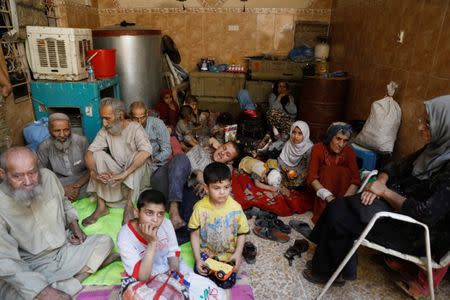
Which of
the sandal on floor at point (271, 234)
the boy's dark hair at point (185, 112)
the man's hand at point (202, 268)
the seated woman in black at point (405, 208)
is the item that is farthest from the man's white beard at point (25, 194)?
the boy's dark hair at point (185, 112)

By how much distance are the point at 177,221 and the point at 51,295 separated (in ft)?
3.58

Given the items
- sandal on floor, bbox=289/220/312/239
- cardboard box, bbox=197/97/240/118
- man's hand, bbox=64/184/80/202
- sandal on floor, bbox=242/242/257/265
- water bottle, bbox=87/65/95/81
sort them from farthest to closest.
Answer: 1. cardboard box, bbox=197/97/240/118
2. water bottle, bbox=87/65/95/81
3. man's hand, bbox=64/184/80/202
4. sandal on floor, bbox=289/220/312/239
5. sandal on floor, bbox=242/242/257/265

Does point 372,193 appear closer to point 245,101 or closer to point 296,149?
point 296,149

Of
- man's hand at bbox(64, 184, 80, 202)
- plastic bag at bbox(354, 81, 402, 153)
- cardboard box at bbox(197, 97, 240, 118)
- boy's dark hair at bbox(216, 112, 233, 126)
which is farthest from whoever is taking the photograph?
cardboard box at bbox(197, 97, 240, 118)

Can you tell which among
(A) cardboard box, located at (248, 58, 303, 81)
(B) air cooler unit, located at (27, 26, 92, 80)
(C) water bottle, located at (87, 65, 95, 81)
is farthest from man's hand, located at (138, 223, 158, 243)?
(A) cardboard box, located at (248, 58, 303, 81)

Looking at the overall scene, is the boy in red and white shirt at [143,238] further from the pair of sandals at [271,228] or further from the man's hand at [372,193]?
the man's hand at [372,193]

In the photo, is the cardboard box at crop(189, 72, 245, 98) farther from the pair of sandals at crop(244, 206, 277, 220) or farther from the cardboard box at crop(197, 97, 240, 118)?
the pair of sandals at crop(244, 206, 277, 220)

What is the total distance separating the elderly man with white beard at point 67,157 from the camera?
286cm

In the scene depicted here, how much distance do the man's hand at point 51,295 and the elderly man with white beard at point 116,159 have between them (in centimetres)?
94

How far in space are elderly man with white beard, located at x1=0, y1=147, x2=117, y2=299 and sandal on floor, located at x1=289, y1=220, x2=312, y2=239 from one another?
1.66m

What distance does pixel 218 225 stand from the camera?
7.07 feet

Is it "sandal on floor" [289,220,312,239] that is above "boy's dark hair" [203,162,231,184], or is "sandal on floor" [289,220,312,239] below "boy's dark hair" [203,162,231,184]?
below

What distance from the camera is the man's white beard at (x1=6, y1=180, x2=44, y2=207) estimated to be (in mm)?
1805

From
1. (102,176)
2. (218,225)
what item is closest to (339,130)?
(218,225)
